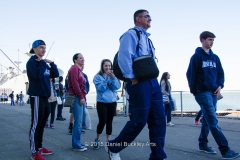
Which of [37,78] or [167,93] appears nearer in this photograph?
[37,78]

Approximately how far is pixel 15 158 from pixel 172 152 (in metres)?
2.67

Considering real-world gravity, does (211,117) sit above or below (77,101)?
below

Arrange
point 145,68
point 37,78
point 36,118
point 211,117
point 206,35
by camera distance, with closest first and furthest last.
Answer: point 145,68 → point 37,78 → point 36,118 → point 211,117 → point 206,35

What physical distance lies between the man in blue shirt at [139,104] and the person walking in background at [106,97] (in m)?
1.41

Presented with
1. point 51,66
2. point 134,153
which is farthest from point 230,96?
point 51,66

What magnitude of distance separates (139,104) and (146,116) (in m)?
0.18

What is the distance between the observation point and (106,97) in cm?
493

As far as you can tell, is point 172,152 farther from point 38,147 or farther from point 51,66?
point 51,66

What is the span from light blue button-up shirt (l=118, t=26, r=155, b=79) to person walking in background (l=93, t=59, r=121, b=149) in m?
1.54

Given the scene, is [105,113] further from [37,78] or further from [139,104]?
[139,104]

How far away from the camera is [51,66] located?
4.60m


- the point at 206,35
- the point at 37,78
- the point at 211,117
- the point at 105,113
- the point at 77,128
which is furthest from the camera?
the point at 105,113

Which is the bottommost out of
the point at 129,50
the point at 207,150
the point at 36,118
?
the point at 207,150

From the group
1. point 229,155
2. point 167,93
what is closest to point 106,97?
point 229,155
